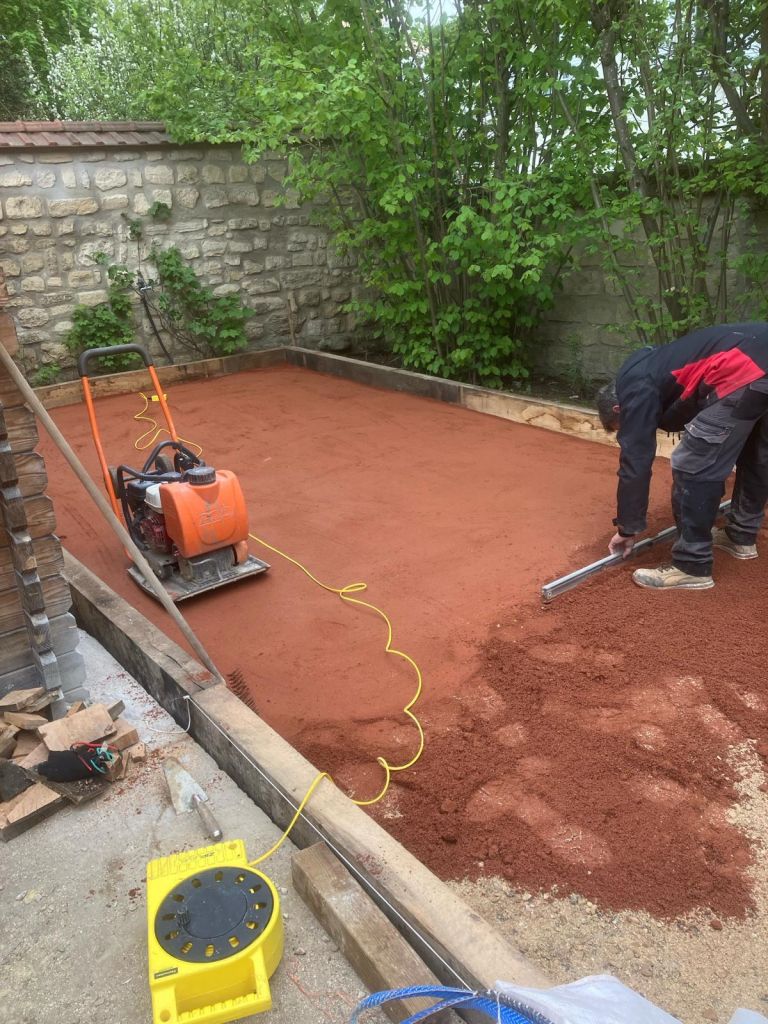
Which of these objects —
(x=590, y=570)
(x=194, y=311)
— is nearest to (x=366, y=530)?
(x=590, y=570)

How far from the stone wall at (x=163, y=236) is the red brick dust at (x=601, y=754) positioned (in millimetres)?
6549

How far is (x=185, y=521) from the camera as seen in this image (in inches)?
148

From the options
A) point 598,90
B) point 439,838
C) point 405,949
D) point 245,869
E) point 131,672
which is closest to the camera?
point 405,949

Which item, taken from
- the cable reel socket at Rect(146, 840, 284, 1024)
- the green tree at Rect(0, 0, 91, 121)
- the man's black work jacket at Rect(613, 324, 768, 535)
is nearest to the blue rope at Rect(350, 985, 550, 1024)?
the cable reel socket at Rect(146, 840, 284, 1024)

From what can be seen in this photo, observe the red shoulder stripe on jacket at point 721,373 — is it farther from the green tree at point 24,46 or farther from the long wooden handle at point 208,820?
the green tree at point 24,46

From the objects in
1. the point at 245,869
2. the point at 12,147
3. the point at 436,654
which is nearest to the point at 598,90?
the point at 436,654

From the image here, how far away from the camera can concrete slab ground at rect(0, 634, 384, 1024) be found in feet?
5.72

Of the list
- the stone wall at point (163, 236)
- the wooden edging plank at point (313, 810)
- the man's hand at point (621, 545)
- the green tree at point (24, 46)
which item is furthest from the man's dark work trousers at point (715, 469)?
the green tree at point (24, 46)

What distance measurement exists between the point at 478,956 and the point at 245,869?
0.61 m

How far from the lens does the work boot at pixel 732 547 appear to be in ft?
13.5

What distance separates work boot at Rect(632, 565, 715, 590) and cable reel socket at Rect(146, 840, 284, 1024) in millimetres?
2651

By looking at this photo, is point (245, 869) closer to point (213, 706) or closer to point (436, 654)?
Result: point (213, 706)

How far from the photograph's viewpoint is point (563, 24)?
6.16 m

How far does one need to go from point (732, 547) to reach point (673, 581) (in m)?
0.59
